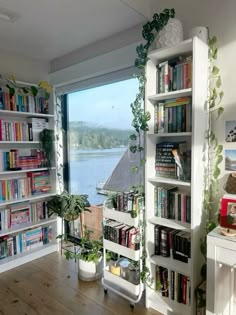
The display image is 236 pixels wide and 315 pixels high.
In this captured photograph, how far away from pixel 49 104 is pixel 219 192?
2.23 meters

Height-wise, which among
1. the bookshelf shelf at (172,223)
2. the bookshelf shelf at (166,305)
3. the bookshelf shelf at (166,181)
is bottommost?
Result: the bookshelf shelf at (166,305)

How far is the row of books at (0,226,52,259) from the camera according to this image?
2.66 meters

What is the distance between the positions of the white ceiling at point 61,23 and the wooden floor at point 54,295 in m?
2.38

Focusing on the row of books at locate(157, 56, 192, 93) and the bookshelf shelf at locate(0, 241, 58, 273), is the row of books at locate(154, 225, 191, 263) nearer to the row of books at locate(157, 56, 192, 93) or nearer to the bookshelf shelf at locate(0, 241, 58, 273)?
the row of books at locate(157, 56, 192, 93)

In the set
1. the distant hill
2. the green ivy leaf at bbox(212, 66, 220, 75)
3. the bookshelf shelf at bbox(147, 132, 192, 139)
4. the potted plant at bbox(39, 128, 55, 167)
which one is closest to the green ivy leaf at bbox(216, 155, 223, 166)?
the bookshelf shelf at bbox(147, 132, 192, 139)

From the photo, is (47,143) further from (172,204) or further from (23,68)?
(172,204)

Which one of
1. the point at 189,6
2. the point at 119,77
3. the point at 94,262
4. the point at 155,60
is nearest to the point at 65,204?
the point at 94,262

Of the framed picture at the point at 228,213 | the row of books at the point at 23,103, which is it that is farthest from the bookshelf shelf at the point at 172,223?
the row of books at the point at 23,103

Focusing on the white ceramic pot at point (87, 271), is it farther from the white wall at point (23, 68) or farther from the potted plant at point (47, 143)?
the white wall at point (23, 68)

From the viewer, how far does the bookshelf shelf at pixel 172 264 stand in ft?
5.65

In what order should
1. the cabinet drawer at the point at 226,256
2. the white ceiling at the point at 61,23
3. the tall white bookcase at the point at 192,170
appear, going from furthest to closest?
1. the white ceiling at the point at 61,23
2. the tall white bookcase at the point at 192,170
3. the cabinet drawer at the point at 226,256

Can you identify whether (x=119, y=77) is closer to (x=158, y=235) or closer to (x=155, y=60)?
(x=155, y=60)

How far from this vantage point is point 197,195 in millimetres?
1675

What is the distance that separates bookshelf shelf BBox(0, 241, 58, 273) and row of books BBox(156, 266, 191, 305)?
1555mm
